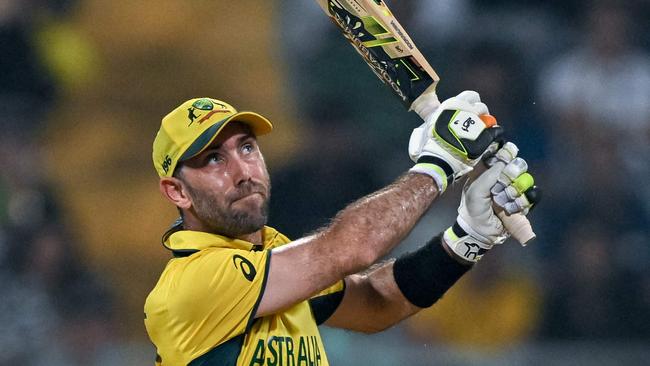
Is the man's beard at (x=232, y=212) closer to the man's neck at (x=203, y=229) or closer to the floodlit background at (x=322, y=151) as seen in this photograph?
the man's neck at (x=203, y=229)

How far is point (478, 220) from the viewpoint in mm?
3732

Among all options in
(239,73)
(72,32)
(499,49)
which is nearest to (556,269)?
(499,49)

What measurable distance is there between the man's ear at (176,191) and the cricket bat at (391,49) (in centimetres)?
81

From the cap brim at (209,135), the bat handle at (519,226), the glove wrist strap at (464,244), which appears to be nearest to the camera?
the cap brim at (209,135)

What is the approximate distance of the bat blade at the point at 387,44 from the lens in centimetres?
362

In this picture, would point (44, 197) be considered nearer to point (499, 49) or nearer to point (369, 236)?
point (499, 49)

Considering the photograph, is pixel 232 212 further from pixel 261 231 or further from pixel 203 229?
pixel 261 231

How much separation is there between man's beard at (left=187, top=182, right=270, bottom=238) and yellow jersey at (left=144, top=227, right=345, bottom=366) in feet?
0.18

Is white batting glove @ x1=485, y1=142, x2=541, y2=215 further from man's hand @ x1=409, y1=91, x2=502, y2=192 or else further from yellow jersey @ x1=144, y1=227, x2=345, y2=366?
yellow jersey @ x1=144, y1=227, x2=345, y2=366

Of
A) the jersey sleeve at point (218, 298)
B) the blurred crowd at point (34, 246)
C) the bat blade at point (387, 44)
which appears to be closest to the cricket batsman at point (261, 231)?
the jersey sleeve at point (218, 298)

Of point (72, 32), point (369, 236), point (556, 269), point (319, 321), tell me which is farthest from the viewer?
point (72, 32)

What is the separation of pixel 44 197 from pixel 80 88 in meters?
0.69

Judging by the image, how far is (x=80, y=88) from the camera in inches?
242

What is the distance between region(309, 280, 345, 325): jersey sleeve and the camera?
381 cm
